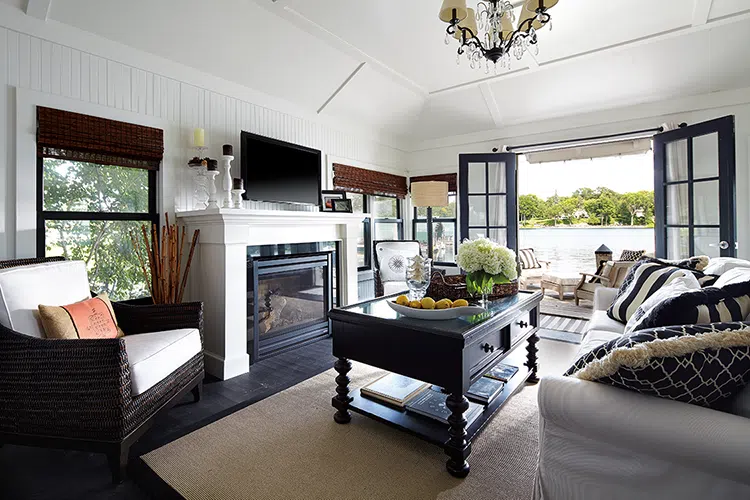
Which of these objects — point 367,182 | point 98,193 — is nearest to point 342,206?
point 367,182

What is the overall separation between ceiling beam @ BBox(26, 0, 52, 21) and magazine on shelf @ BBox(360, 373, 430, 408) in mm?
2966

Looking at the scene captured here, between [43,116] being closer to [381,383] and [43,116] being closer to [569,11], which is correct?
[381,383]

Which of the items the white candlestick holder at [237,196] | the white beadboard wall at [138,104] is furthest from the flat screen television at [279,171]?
the white beadboard wall at [138,104]

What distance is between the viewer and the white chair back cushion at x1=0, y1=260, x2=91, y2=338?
1.72 meters

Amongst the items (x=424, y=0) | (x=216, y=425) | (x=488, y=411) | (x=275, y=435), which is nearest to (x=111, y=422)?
(x=216, y=425)

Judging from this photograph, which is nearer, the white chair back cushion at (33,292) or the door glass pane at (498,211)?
the white chair back cushion at (33,292)

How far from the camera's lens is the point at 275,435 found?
199cm

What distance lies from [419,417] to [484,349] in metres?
0.49

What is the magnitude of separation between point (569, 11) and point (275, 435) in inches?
147

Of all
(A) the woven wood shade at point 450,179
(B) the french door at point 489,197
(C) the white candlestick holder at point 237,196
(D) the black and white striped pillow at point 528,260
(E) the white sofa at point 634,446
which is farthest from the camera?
(D) the black and white striped pillow at point 528,260

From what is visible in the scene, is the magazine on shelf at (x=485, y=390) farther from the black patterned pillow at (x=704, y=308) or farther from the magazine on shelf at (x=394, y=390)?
the black patterned pillow at (x=704, y=308)

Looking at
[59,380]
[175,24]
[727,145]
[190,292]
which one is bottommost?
[59,380]

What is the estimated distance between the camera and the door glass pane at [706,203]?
3.40 m

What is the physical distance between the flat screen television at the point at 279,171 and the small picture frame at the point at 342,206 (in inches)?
12.4
